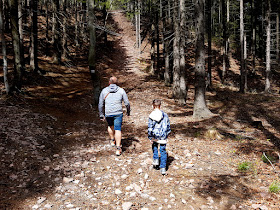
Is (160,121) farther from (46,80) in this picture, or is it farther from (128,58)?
(128,58)

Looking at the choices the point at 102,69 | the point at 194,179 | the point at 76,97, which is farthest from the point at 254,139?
the point at 102,69

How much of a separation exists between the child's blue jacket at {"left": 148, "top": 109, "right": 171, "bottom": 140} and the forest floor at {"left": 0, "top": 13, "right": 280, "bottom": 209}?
1.06 meters

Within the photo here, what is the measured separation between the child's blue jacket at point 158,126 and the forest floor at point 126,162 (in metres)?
1.06

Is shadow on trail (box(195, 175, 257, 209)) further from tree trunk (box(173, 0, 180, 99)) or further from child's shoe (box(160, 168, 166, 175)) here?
tree trunk (box(173, 0, 180, 99))

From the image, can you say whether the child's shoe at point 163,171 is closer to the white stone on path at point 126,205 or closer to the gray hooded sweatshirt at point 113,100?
the white stone on path at point 126,205

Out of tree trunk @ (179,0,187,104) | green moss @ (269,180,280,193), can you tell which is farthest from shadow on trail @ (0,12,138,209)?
tree trunk @ (179,0,187,104)

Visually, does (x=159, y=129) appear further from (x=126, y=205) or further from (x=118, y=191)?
(x=126, y=205)

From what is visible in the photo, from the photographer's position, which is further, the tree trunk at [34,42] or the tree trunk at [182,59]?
the tree trunk at [34,42]

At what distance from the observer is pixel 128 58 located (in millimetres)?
34406

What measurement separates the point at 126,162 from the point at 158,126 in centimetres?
169

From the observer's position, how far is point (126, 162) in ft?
20.5

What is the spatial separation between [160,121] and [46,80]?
16.6 m

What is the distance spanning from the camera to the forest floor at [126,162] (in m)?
4.48

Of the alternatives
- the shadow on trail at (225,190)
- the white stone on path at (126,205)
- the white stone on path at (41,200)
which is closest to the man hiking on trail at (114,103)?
the white stone on path at (126,205)
